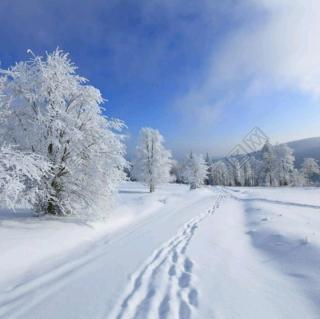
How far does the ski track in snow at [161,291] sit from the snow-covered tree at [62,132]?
672cm

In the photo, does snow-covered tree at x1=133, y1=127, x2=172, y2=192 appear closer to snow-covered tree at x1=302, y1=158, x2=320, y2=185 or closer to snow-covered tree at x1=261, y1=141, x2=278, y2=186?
snow-covered tree at x1=261, y1=141, x2=278, y2=186

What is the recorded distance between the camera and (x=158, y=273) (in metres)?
6.67

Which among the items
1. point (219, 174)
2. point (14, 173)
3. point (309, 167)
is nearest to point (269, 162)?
point (309, 167)

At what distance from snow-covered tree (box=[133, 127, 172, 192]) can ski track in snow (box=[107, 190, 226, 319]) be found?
3682 centimetres

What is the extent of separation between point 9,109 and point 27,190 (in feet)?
12.3

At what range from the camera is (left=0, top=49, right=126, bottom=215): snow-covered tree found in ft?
43.1

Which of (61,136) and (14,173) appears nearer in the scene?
(14,173)

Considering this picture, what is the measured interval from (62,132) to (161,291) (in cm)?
992

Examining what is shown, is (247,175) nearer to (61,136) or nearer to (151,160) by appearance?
(151,160)

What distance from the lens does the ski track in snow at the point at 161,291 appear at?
4.68 m

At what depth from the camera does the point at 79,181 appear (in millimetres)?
14148

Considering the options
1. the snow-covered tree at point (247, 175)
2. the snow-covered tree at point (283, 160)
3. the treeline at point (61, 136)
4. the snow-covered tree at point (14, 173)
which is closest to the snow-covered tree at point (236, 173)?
the snow-covered tree at point (247, 175)

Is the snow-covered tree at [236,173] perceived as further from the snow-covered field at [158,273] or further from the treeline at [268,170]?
the snow-covered field at [158,273]

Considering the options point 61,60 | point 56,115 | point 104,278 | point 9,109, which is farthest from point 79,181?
point 104,278
